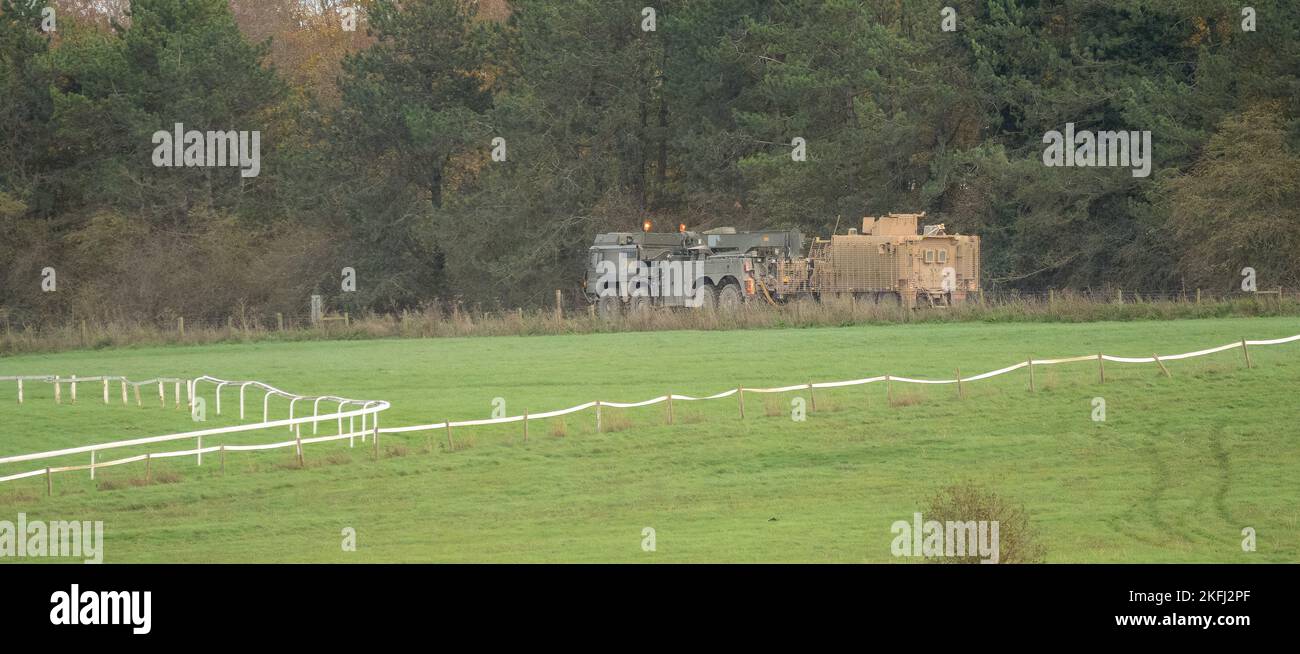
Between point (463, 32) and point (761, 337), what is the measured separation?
32.2 meters

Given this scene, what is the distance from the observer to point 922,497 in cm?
2086

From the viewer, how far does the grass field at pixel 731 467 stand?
18531 mm

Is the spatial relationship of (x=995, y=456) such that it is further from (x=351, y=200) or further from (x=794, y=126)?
(x=351, y=200)

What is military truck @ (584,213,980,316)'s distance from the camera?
45.9 m

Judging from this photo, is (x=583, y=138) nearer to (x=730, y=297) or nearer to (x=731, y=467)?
(x=730, y=297)

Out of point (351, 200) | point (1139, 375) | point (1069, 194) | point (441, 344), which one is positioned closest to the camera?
point (1139, 375)

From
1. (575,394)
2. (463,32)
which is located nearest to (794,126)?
(463,32)

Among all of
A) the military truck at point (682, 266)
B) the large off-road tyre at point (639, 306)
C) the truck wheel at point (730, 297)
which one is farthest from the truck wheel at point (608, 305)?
the truck wheel at point (730, 297)

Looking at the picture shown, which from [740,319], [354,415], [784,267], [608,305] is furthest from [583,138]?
[354,415]

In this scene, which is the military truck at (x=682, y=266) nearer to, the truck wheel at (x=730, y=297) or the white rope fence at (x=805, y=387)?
the truck wheel at (x=730, y=297)

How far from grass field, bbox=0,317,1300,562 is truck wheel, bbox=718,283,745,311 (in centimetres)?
1193

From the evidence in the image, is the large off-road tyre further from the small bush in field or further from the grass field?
the small bush in field

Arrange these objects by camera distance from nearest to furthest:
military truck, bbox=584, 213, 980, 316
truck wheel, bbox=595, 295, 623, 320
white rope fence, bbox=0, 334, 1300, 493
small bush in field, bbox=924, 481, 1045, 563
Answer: small bush in field, bbox=924, 481, 1045, 563, white rope fence, bbox=0, 334, 1300, 493, military truck, bbox=584, 213, 980, 316, truck wheel, bbox=595, 295, 623, 320

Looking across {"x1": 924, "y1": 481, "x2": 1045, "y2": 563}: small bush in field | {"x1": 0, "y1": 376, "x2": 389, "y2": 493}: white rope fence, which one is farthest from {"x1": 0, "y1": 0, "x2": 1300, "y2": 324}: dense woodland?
{"x1": 924, "y1": 481, "x2": 1045, "y2": 563}: small bush in field
